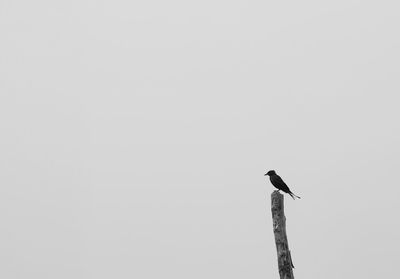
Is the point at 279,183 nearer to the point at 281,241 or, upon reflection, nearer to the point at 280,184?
the point at 280,184

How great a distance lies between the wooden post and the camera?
8320 millimetres

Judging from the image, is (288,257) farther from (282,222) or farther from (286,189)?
(286,189)

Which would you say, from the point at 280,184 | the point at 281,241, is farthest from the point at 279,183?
the point at 281,241

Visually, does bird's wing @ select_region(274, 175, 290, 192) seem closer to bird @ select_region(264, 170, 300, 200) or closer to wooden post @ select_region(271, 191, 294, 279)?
bird @ select_region(264, 170, 300, 200)

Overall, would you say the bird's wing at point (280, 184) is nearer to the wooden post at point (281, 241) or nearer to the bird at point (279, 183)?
the bird at point (279, 183)

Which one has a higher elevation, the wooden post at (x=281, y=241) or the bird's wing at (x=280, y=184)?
the bird's wing at (x=280, y=184)

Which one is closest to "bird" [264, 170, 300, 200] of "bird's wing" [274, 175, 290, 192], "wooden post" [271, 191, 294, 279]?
"bird's wing" [274, 175, 290, 192]

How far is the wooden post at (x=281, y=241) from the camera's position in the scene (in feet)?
27.3

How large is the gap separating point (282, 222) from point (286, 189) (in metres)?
3.35

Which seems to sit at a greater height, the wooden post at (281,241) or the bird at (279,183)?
the bird at (279,183)

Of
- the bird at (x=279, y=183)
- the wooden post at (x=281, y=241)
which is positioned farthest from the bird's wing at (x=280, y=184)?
the wooden post at (x=281, y=241)

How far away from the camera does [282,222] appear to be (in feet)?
29.0

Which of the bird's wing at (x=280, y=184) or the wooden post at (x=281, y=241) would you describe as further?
the bird's wing at (x=280, y=184)

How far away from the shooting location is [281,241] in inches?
337
